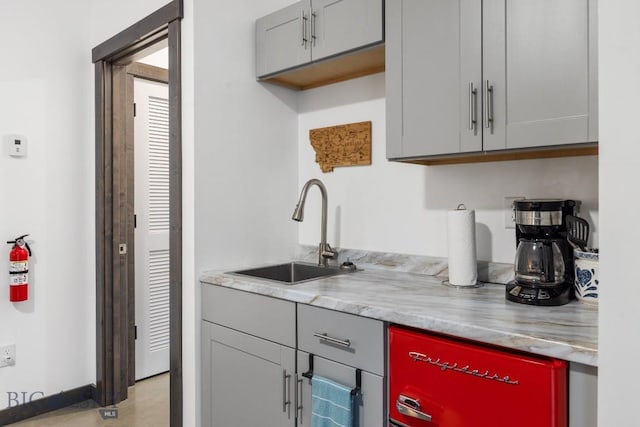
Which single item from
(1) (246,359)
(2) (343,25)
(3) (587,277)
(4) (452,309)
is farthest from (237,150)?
(3) (587,277)

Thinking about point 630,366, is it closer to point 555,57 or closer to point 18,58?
point 555,57

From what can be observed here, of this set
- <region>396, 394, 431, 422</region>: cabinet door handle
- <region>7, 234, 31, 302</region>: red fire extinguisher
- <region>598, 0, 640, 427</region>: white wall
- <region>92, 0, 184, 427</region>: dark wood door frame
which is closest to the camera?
<region>598, 0, 640, 427</region>: white wall

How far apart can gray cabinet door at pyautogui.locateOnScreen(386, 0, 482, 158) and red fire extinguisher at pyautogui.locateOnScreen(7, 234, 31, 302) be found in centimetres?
201

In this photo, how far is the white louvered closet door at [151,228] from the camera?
2846 millimetres

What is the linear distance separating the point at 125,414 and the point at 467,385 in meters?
2.12

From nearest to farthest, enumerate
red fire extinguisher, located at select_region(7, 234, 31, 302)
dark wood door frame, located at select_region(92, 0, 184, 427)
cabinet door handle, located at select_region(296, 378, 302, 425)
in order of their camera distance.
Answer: cabinet door handle, located at select_region(296, 378, 302, 425) → red fire extinguisher, located at select_region(7, 234, 31, 302) → dark wood door frame, located at select_region(92, 0, 184, 427)

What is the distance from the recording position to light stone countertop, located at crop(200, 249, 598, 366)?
104 centimetres

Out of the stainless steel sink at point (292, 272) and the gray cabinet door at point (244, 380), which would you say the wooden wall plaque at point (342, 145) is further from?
the gray cabinet door at point (244, 380)

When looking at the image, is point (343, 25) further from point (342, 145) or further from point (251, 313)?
point (251, 313)

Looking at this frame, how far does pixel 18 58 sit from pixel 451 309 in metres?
2.56

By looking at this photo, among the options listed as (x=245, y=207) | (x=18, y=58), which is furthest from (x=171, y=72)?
(x=18, y=58)

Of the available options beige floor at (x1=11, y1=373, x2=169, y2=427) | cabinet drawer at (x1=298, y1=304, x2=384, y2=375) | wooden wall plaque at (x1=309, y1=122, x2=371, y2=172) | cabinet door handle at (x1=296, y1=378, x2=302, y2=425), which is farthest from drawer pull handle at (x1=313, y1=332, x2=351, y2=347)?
beige floor at (x1=11, y1=373, x2=169, y2=427)

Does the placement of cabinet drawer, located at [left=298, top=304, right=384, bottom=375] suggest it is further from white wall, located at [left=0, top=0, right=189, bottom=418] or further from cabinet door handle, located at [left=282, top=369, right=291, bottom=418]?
white wall, located at [left=0, top=0, right=189, bottom=418]

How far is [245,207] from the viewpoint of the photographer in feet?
7.08
